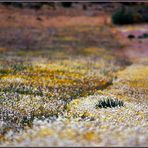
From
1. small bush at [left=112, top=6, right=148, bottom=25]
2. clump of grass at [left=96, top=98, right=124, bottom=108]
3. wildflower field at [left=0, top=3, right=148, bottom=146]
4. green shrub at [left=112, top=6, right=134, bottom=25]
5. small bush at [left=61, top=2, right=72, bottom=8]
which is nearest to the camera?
wildflower field at [left=0, top=3, right=148, bottom=146]

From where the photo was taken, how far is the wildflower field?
1257 cm

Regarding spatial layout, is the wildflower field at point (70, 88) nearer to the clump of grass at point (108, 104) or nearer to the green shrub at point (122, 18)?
the clump of grass at point (108, 104)

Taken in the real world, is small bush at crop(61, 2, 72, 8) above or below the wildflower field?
below

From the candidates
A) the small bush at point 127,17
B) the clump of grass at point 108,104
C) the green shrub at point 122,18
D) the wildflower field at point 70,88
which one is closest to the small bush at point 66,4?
the small bush at point 127,17

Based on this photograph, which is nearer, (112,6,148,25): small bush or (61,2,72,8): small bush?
(112,6,148,25): small bush

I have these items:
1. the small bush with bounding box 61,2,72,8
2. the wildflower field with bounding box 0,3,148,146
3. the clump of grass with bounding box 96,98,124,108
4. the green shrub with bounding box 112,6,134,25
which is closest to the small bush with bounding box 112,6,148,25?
the green shrub with bounding box 112,6,134,25

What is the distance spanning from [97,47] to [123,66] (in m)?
14.3

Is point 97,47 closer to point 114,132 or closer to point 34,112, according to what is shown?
point 34,112

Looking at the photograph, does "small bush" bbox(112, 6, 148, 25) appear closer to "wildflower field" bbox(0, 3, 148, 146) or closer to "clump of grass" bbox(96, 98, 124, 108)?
"wildflower field" bbox(0, 3, 148, 146)

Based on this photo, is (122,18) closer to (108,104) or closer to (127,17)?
(127,17)

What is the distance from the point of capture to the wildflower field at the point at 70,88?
1257cm

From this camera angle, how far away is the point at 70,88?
25609 mm

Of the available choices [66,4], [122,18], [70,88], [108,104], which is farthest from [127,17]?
[108,104]

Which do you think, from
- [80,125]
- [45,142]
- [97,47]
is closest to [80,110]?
[80,125]
